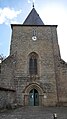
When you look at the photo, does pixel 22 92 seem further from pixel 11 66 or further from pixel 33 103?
pixel 11 66

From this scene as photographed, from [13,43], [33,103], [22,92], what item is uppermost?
[13,43]

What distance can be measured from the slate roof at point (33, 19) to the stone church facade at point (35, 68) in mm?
1299

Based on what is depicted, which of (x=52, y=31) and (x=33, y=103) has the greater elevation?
(x=52, y=31)

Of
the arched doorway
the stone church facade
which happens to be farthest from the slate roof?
the arched doorway

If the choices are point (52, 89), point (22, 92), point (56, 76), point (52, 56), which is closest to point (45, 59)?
point (52, 56)

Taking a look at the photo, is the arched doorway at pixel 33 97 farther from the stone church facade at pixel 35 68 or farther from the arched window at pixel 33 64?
the arched window at pixel 33 64

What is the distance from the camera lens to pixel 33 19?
22.8 meters

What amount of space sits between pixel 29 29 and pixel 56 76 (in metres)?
7.64

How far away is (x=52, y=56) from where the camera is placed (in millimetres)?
19297

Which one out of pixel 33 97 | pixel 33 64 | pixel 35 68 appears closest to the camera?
pixel 33 97

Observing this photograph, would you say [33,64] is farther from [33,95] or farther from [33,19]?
[33,19]

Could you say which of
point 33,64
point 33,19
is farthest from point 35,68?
point 33,19

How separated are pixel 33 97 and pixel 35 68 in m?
3.66

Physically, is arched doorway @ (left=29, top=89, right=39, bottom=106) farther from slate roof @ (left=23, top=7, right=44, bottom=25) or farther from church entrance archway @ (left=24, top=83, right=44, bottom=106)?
slate roof @ (left=23, top=7, right=44, bottom=25)
